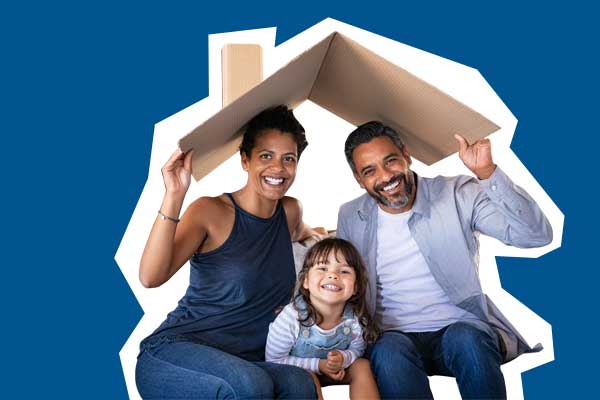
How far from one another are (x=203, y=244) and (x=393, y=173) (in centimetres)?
82

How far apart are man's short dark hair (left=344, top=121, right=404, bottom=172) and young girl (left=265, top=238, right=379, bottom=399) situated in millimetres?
406

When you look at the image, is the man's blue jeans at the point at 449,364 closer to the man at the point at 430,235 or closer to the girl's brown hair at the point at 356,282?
the man at the point at 430,235

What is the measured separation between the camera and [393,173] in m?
3.37

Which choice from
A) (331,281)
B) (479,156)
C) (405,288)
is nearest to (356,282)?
(331,281)

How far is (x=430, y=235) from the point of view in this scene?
3404 mm

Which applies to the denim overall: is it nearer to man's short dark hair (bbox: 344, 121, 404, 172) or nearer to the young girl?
the young girl

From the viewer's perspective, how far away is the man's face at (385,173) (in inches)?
133

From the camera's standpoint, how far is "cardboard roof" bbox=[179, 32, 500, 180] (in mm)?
3203


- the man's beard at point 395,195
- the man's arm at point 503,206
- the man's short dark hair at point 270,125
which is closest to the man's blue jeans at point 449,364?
the man's arm at point 503,206

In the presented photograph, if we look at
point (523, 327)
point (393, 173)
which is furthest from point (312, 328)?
point (523, 327)

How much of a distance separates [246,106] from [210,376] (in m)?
1.05

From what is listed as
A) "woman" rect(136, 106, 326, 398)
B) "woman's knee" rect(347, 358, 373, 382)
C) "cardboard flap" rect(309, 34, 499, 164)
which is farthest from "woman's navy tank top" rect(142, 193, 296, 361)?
"cardboard flap" rect(309, 34, 499, 164)

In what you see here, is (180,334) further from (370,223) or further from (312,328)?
(370,223)

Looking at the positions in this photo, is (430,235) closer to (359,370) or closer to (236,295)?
(359,370)
